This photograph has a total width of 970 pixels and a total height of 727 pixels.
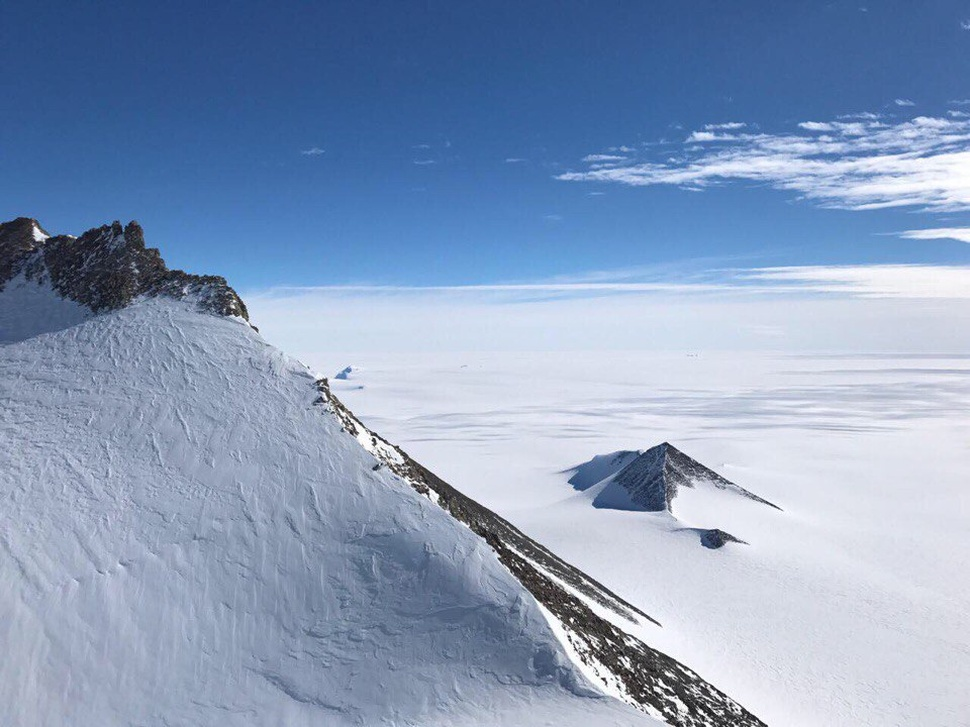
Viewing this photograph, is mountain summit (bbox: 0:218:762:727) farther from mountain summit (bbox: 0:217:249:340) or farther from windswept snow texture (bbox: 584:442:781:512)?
windswept snow texture (bbox: 584:442:781:512)

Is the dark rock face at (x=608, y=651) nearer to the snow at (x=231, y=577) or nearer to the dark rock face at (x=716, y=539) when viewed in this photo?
the snow at (x=231, y=577)

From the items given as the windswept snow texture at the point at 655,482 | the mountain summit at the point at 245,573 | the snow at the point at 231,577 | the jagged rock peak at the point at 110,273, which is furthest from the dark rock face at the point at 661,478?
the jagged rock peak at the point at 110,273

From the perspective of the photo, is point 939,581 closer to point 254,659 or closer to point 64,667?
point 254,659

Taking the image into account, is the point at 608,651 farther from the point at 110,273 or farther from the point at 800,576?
the point at 800,576

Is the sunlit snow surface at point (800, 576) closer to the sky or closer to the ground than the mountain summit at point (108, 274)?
closer to the ground

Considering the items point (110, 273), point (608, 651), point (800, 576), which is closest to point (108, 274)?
point (110, 273)

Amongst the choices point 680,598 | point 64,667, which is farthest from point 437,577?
point 680,598
